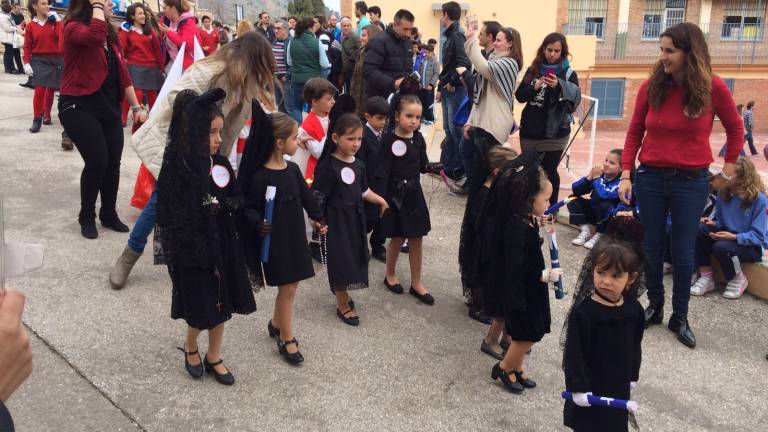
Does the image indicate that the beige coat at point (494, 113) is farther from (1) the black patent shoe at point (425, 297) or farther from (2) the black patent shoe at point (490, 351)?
(2) the black patent shoe at point (490, 351)

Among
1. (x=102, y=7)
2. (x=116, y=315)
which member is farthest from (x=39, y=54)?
(x=116, y=315)

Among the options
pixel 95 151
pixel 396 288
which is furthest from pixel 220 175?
pixel 95 151

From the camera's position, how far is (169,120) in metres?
4.06

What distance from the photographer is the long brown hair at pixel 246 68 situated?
3914 millimetres

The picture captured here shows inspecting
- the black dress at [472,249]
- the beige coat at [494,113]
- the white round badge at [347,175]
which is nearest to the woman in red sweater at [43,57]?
the beige coat at [494,113]

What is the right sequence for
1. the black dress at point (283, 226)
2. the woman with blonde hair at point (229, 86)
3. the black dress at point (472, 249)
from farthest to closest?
the woman with blonde hair at point (229, 86)
the black dress at point (472, 249)
the black dress at point (283, 226)

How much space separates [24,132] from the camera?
28.0ft

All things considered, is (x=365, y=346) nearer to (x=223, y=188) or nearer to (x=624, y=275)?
(x=223, y=188)

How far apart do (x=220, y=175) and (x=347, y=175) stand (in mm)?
994

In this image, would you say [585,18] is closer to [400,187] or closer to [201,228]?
[400,187]

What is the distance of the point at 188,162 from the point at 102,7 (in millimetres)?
2207

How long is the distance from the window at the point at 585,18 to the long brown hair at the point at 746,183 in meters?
23.5

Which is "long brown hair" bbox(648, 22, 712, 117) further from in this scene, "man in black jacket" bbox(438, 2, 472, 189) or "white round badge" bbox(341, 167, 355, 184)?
"man in black jacket" bbox(438, 2, 472, 189)

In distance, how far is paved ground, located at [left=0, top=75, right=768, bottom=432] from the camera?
3.18 meters
